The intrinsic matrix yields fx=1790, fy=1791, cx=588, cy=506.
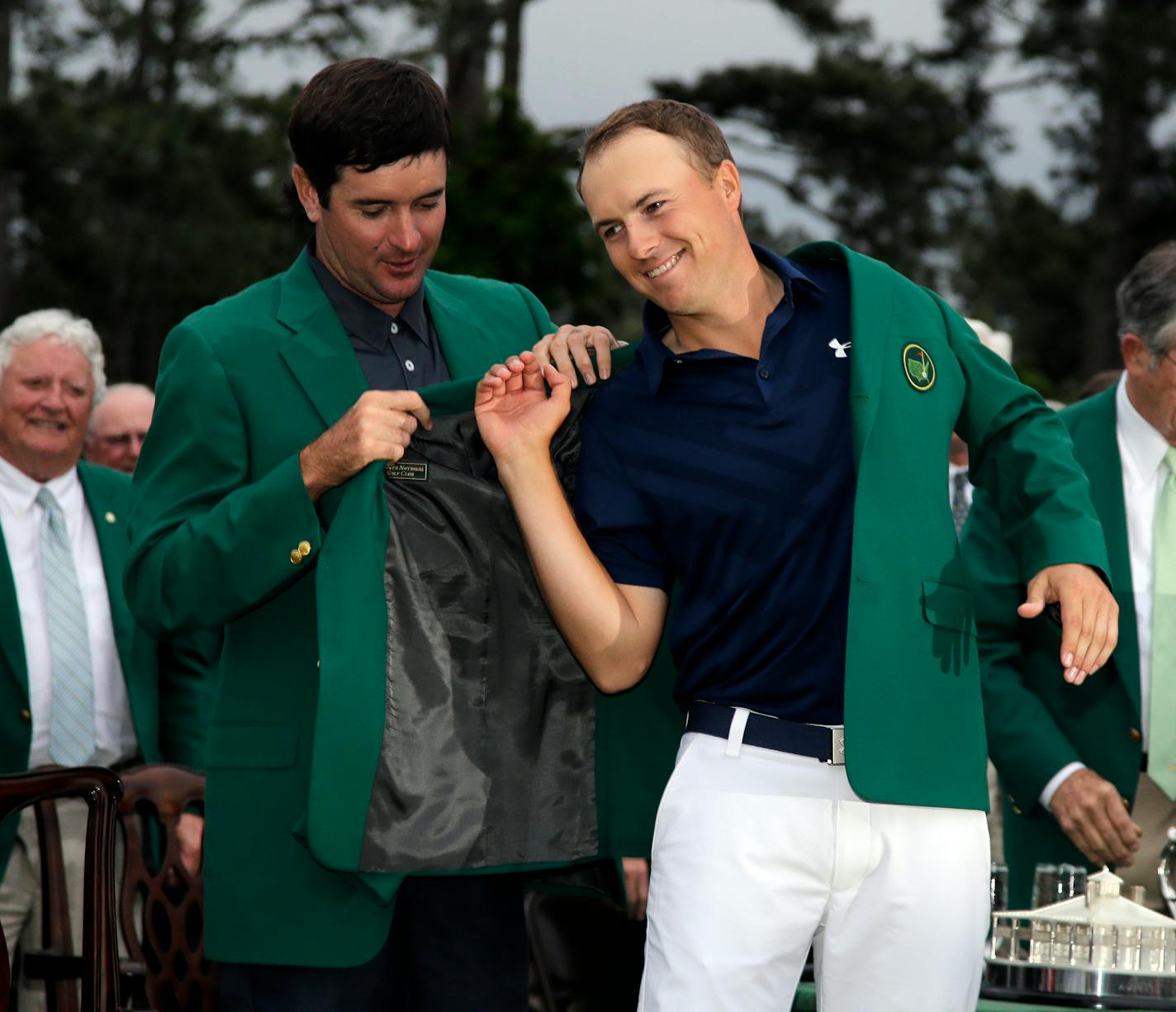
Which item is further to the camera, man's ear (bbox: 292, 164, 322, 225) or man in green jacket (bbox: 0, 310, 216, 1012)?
man in green jacket (bbox: 0, 310, 216, 1012)

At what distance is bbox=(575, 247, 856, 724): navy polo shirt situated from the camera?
249cm

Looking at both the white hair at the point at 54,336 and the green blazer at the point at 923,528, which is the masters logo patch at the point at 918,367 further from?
the white hair at the point at 54,336

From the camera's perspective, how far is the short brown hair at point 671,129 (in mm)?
2619

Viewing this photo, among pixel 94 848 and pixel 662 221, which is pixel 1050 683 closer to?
pixel 662 221

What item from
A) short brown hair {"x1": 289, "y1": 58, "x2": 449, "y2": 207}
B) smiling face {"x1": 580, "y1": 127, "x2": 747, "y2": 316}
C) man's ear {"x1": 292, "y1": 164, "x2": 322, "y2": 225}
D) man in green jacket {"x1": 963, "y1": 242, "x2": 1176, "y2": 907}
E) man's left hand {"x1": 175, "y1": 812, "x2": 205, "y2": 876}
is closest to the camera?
smiling face {"x1": 580, "y1": 127, "x2": 747, "y2": 316}

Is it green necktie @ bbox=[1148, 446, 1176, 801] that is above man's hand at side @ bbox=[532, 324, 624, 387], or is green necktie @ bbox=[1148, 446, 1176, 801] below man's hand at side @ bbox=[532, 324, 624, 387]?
below

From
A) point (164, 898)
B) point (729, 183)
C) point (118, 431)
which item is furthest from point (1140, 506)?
point (118, 431)

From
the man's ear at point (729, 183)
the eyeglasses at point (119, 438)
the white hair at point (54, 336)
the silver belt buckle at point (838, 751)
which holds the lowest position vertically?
the silver belt buckle at point (838, 751)

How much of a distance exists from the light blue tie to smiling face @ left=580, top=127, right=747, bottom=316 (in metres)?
2.57

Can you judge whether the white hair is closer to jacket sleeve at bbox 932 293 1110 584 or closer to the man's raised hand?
the man's raised hand

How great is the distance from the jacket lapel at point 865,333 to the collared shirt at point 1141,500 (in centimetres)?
139

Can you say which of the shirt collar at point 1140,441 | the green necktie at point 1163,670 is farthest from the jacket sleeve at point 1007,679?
the shirt collar at point 1140,441

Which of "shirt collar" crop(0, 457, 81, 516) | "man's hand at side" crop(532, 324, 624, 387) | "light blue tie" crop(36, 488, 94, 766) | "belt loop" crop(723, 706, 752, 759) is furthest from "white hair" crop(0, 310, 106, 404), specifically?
"belt loop" crop(723, 706, 752, 759)

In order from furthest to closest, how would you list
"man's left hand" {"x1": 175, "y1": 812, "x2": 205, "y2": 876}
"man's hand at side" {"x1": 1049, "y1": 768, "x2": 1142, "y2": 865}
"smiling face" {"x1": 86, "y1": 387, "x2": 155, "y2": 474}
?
"smiling face" {"x1": 86, "y1": 387, "x2": 155, "y2": 474} < "man's left hand" {"x1": 175, "y1": 812, "x2": 205, "y2": 876} < "man's hand at side" {"x1": 1049, "y1": 768, "x2": 1142, "y2": 865}
